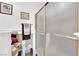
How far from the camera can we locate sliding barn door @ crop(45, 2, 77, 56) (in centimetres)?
82

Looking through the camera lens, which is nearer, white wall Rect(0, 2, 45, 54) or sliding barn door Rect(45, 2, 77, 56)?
sliding barn door Rect(45, 2, 77, 56)

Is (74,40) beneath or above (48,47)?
above

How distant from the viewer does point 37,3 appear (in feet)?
3.41

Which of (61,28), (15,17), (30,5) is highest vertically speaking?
(30,5)

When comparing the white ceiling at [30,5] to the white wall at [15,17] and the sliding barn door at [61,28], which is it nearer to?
the white wall at [15,17]

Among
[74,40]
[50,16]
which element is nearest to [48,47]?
[50,16]

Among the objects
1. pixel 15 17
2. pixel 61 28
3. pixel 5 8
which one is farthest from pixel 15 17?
pixel 61 28

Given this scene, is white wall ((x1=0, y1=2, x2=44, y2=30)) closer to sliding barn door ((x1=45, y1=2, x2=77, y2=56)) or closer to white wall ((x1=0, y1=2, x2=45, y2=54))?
white wall ((x1=0, y1=2, x2=45, y2=54))

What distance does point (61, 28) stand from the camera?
0.98 meters

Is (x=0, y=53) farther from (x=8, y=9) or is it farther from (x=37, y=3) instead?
(x=37, y=3)

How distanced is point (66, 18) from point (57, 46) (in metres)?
0.32

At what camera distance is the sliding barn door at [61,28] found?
0.82 meters

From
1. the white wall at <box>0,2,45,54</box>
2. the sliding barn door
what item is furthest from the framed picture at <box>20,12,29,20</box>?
the sliding barn door

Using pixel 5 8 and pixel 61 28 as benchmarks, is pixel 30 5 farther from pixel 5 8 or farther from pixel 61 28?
pixel 61 28
